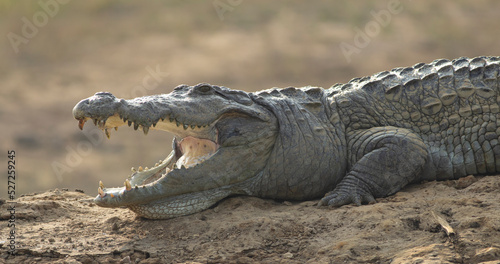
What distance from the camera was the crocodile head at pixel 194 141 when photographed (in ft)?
14.6

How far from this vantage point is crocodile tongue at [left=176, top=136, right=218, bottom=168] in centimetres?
495

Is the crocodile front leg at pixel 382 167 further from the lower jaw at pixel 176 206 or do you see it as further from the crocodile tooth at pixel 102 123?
the crocodile tooth at pixel 102 123

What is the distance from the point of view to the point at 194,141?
5.09 metres

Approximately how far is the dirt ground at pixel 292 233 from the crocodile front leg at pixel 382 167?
0.12m

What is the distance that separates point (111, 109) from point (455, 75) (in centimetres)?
300

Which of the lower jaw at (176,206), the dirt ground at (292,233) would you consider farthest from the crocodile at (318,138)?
the dirt ground at (292,233)

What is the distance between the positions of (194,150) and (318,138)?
106 centimetres

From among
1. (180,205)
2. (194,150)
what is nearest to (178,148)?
(194,150)

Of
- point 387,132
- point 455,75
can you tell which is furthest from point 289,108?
point 455,75

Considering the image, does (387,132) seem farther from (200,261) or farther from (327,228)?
(200,261)

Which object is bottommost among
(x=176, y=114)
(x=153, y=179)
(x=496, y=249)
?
(x=496, y=249)

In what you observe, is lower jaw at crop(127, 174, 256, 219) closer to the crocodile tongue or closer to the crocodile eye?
the crocodile tongue

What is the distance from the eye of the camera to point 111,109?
14.1ft

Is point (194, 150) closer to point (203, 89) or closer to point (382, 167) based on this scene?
point (203, 89)
